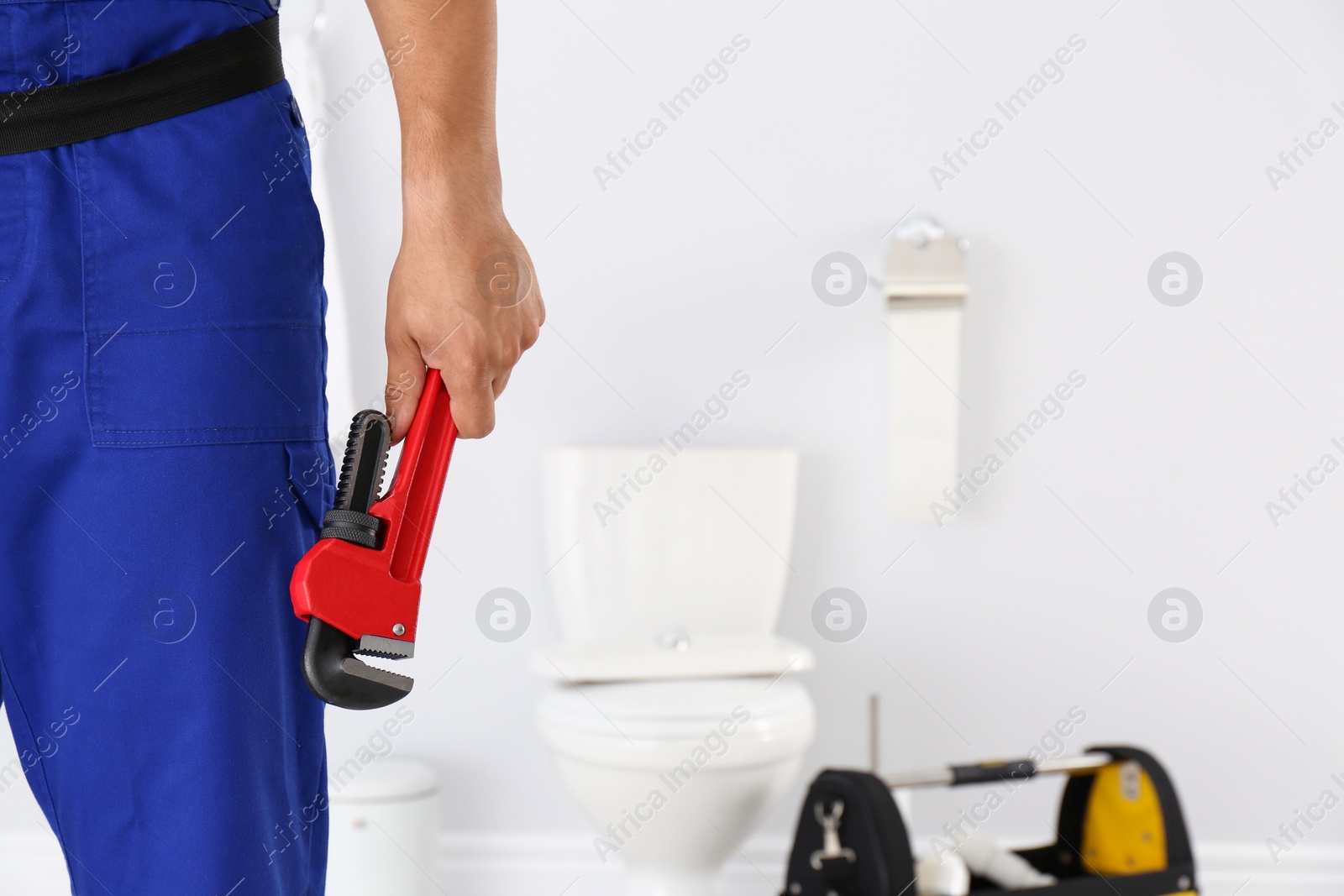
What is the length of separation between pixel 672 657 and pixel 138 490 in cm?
98

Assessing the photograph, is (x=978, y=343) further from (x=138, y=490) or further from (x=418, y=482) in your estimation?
(x=138, y=490)

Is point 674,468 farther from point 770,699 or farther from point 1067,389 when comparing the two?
point 1067,389

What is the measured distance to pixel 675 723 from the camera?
4.29 ft

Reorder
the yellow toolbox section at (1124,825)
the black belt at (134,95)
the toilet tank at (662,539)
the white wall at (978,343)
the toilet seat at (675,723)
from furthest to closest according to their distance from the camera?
the white wall at (978,343) < the toilet tank at (662,539) < the yellow toolbox section at (1124,825) < the toilet seat at (675,723) < the black belt at (134,95)

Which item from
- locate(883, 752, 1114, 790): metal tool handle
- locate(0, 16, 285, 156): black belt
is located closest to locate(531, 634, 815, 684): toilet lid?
locate(883, 752, 1114, 790): metal tool handle

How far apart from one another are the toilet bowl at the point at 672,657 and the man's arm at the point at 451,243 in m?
0.80

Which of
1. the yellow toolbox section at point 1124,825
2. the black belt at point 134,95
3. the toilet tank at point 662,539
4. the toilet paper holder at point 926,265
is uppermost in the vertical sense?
the toilet paper holder at point 926,265

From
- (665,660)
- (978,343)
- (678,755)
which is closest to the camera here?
(678,755)

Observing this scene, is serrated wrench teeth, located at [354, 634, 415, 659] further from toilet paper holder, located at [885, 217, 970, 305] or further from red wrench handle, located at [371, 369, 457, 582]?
toilet paper holder, located at [885, 217, 970, 305]

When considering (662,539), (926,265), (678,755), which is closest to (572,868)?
(662,539)

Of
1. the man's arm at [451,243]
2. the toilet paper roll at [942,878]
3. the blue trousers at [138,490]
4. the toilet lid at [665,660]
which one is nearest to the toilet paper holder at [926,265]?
the toilet lid at [665,660]

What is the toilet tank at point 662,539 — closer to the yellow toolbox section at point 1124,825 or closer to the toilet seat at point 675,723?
the toilet seat at point 675,723

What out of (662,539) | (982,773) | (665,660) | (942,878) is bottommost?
(942,878)

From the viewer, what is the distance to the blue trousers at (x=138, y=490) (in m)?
0.53
